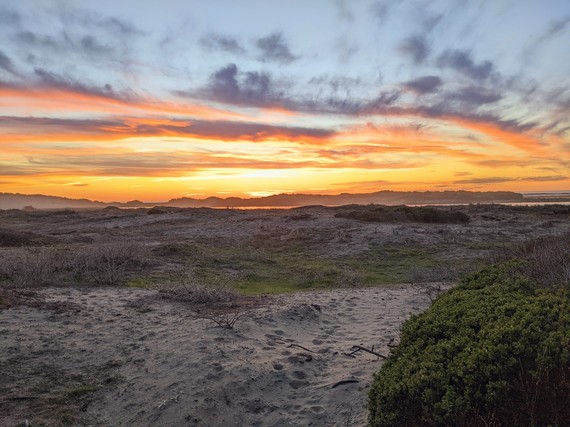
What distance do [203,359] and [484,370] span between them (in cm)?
464

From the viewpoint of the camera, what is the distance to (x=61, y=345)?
789 centimetres

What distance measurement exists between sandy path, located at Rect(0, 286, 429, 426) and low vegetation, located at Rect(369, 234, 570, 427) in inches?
61.2

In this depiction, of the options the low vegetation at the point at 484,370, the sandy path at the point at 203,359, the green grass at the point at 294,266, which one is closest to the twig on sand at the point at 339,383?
the sandy path at the point at 203,359

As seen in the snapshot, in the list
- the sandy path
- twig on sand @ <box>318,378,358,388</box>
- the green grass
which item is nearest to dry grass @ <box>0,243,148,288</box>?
the green grass

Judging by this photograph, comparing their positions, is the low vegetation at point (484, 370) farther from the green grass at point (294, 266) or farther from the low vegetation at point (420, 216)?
the low vegetation at point (420, 216)

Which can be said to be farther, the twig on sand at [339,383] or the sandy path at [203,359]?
the twig on sand at [339,383]

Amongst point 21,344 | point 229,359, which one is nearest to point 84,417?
point 229,359

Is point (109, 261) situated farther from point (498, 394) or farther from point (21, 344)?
point (498, 394)

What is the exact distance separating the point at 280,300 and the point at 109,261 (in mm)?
7486

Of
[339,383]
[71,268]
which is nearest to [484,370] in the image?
[339,383]

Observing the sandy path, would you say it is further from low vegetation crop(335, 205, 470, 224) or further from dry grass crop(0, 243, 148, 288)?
low vegetation crop(335, 205, 470, 224)

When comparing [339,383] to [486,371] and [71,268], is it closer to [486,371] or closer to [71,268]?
[486,371]

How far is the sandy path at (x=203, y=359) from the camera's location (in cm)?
567

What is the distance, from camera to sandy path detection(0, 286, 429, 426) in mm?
5668
